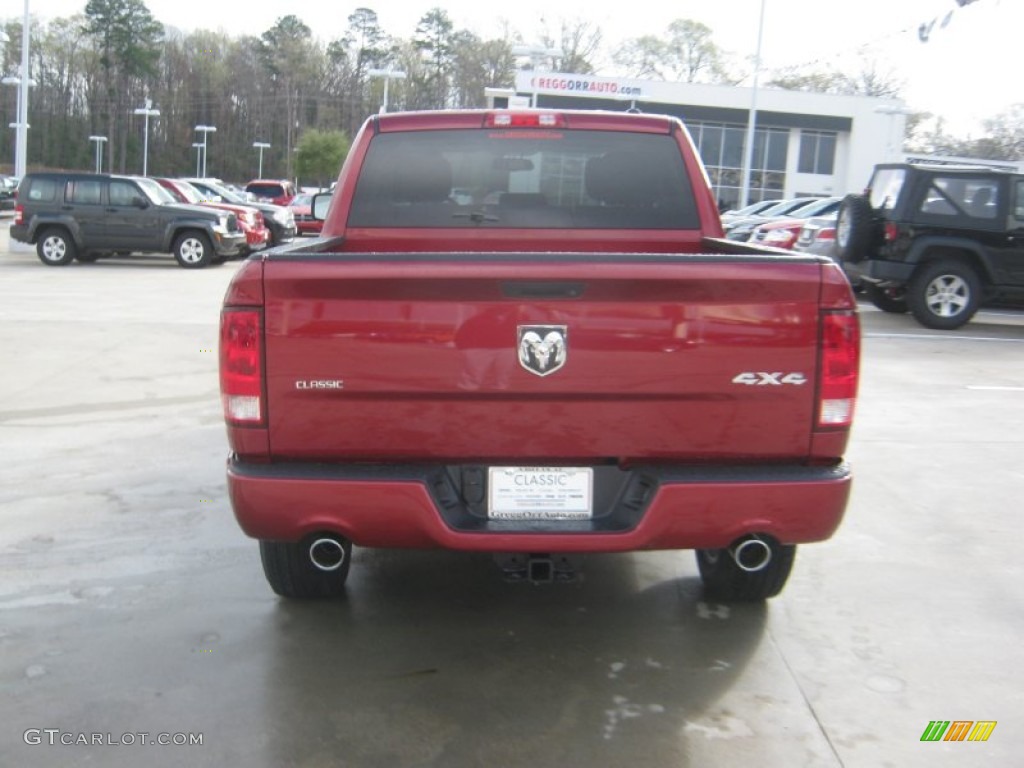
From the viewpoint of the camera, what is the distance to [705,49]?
79812mm

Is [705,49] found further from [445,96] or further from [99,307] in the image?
[99,307]

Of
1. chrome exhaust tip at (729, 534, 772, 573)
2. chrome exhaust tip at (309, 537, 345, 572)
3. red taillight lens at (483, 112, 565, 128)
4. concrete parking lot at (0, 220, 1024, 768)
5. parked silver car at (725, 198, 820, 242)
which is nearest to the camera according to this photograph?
concrete parking lot at (0, 220, 1024, 768)

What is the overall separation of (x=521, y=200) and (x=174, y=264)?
18143 mm

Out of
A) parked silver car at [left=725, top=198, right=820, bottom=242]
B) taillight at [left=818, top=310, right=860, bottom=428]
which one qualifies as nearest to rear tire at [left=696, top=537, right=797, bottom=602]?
taillight at [left=818, top=310, right=860, bottom=428]

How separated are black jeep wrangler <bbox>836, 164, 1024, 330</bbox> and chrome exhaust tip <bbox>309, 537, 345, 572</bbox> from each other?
35.7 feet

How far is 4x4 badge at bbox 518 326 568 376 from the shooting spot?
330 cm

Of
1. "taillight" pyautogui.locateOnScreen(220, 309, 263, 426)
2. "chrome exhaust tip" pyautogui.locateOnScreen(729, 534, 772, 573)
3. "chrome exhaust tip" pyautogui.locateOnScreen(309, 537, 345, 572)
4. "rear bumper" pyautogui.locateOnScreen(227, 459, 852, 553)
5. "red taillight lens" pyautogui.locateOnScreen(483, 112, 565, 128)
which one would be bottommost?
"chrome exhaust tip" pyautogui.locateOnScreen(309, 537, 345, 572)

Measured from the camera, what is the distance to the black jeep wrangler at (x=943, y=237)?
13.1 meters

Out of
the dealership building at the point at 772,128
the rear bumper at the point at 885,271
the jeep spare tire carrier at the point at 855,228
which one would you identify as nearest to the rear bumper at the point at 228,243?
the jeep spare tire carrier at the point at 855,228

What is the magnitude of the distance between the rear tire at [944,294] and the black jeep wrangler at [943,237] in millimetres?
12

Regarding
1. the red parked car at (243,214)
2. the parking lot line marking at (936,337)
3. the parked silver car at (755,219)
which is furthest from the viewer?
the red parked car at (243,214)

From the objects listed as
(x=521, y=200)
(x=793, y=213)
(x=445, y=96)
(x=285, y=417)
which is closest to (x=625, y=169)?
(x=521, y=200)

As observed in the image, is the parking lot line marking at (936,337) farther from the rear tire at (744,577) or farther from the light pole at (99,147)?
the light pole at (99,147)

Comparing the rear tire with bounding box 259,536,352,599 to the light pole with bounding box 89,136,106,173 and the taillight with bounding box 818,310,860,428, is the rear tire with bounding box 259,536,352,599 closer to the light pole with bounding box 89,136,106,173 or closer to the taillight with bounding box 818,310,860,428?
the taillight with bounding box 818,310,860,428
